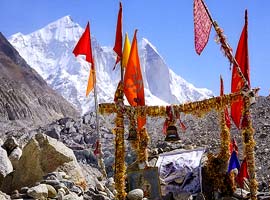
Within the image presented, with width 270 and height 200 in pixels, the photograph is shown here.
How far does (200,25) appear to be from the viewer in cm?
1366

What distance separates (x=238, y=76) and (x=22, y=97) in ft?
289

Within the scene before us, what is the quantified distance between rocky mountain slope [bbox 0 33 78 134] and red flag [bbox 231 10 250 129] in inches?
2537

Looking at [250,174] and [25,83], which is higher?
[25,83]

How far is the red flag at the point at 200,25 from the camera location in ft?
44.2

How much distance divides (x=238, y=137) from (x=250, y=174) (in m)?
23.5

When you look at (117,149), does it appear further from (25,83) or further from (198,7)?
(25,83)

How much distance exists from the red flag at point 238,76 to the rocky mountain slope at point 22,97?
64429 mm

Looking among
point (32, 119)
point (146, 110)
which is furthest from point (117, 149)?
point (32, 119)

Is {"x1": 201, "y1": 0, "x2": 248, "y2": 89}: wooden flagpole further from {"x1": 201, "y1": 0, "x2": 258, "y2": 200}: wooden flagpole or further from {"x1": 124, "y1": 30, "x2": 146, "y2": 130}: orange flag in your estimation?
{"x1": 124, "y1": 30, "x2": 146, "y2": 130}: orange flag

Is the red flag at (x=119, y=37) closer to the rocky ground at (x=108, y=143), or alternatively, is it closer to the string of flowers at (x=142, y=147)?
the string of flowers at (x=142, y=147)

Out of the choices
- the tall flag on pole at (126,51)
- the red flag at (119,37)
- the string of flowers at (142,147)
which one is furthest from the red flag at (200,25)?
the string of flowers at (142,147)

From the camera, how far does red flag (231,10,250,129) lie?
13500 mm

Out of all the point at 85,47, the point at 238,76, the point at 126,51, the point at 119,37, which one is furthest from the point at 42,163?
the point at 238,76

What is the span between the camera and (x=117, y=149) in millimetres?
13961
